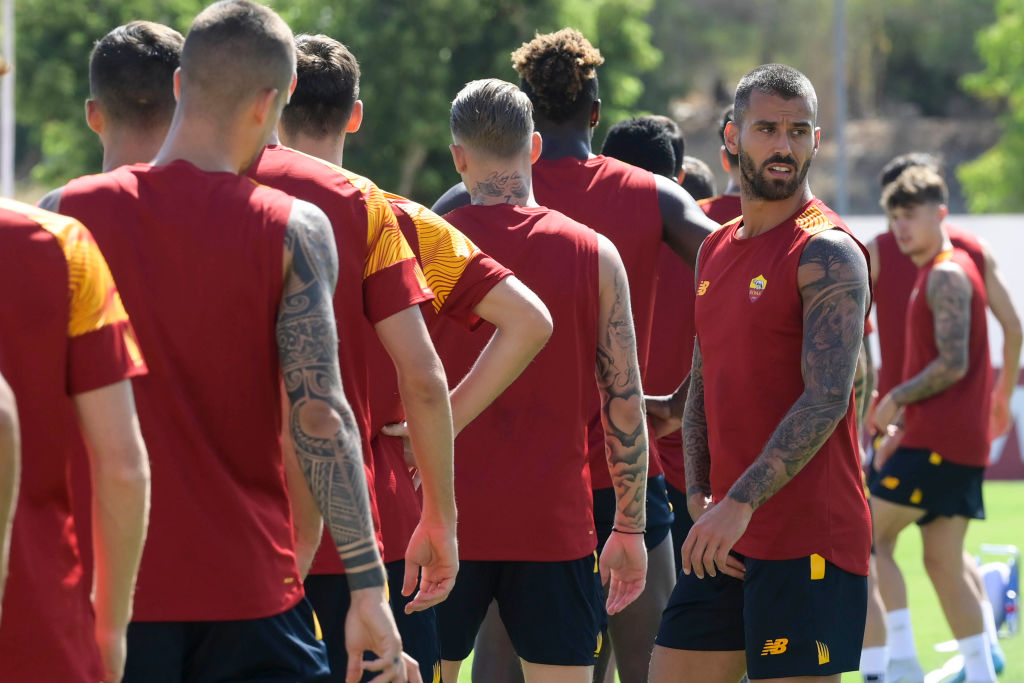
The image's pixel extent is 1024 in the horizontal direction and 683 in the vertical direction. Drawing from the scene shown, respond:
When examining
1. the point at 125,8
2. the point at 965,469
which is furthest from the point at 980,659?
the point at 125,8

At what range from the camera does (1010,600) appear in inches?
308

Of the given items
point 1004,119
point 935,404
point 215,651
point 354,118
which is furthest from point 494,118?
point 1004,119

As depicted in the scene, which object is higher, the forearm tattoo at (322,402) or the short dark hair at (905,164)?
the short dark hair at (905,164)

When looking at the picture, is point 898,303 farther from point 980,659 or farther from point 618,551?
point 618,551

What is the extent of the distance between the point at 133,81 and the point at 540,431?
5.14 feet

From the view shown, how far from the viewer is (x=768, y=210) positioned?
4145mm

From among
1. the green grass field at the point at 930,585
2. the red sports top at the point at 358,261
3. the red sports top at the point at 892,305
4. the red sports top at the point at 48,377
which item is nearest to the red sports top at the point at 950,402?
the red sports top at the point at 892,305

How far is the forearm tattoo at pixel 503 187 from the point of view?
4.34 meters

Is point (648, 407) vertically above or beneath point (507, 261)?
beneath

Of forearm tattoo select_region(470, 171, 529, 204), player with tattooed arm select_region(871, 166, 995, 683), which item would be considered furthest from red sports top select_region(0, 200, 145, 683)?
player with tattooed arm select_region(871, 166, 995, 683)

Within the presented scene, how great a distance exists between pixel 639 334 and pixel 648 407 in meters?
0.27

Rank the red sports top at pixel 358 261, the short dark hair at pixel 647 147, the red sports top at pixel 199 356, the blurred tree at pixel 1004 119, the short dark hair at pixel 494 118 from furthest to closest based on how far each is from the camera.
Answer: the blurred tree at pixel 1004 119, the short dark hair at pixel 647 147, the short dark hair at pixel 494 118, the red sports top at pixel 358 261, the red sports top at pixel 199 356

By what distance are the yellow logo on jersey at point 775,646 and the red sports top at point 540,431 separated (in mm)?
623

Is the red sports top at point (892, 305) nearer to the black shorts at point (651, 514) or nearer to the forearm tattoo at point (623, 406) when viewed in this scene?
the black shorts at point (651, 514)
